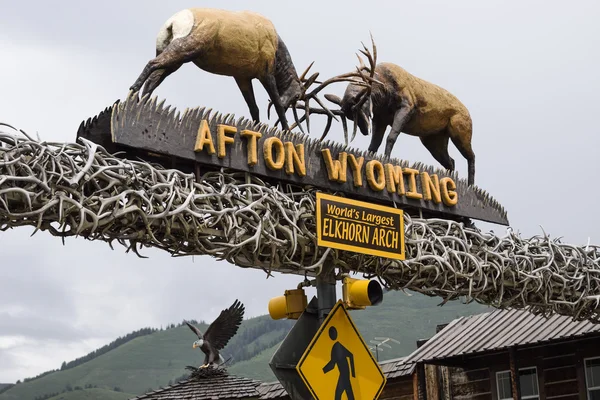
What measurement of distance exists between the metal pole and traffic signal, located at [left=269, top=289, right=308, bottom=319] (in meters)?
0.14

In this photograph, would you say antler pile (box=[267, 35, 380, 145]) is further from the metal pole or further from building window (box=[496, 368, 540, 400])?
building window (box=[496, 368, 540, 400])

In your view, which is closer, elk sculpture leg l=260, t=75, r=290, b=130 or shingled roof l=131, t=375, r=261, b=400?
elk sculpture leg l=260, t=75, r=290, b=130

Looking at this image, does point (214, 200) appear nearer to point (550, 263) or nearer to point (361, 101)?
point (361, 101)

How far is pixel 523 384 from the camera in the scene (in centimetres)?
2211

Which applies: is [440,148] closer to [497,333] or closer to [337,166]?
[337,166]

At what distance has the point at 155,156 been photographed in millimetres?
7914

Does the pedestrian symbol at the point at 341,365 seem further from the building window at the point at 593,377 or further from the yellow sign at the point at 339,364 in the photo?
the building window at the point at 593,377

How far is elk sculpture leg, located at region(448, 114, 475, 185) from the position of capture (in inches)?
428

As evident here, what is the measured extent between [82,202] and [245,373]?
137688mm

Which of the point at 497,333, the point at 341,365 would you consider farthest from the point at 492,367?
the point at 341,365

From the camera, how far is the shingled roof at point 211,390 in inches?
772

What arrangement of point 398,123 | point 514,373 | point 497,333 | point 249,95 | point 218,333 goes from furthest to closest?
point 218,333 → point 497,333 → point 514,373 → point 398,123 → point 249,95

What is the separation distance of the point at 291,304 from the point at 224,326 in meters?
15.2

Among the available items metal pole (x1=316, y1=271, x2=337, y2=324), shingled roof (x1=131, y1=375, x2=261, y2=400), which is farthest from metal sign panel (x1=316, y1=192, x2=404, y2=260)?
shingled roof (x1=131, y1=375, x2=261, y2=400)
